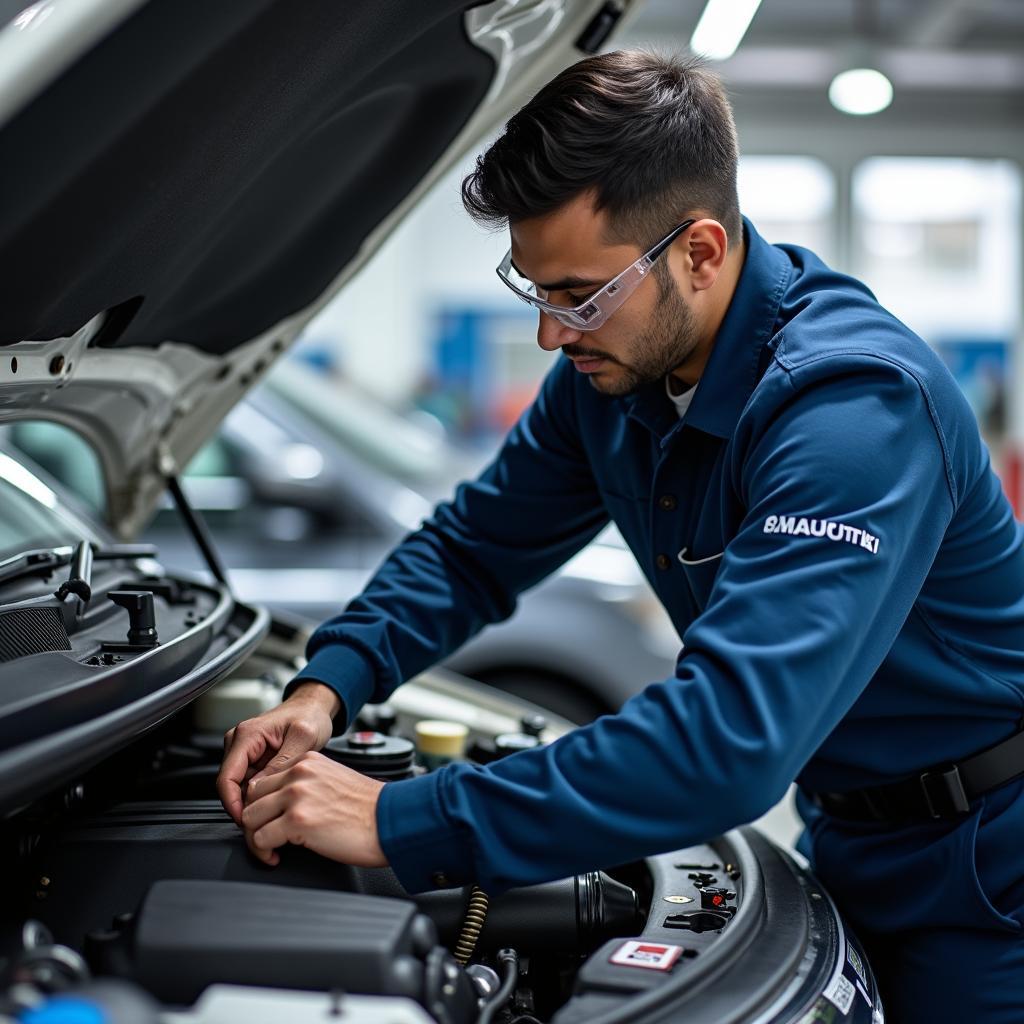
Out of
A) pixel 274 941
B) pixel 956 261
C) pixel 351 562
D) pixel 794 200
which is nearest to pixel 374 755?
pixel 274 941

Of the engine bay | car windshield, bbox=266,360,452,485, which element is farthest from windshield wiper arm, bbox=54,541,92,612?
car windshield, bbox=266,360,452,485

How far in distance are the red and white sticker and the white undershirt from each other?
24.7 inches

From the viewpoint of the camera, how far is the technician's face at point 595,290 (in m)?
1.33

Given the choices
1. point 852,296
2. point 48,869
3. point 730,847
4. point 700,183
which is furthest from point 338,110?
point 730,847

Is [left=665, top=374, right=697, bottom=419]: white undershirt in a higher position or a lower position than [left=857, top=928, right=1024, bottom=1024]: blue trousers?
higher

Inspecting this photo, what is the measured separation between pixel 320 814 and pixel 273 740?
28 centimetres

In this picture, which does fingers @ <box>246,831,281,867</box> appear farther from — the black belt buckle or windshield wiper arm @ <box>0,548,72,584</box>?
the black belt buckle

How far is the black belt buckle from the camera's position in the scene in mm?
1393

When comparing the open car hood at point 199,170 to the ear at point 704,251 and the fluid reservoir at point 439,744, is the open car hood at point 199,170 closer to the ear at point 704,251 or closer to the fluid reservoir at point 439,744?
the ear at point 704,251

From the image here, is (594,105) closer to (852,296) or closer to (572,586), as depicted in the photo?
(852,296)

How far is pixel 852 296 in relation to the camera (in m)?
1.40

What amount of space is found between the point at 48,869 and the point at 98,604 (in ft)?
1.33

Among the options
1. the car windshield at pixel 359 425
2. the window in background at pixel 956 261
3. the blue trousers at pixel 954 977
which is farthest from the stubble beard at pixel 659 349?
the window in background at pixel 956 261

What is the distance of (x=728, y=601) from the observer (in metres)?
1.12
